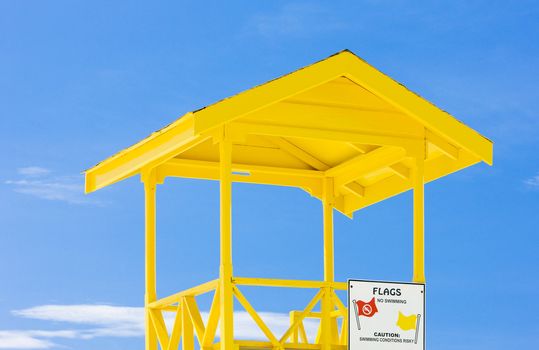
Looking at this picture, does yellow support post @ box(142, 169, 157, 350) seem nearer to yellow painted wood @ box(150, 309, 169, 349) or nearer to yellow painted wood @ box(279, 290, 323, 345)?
yellow painted wood @ box(150, 309, 169, 349)

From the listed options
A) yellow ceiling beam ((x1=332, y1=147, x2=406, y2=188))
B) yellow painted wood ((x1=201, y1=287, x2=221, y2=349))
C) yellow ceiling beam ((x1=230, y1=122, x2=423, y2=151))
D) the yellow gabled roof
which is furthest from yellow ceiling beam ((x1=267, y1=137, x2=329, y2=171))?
yellow painted wood ((x1=201, y1=287, x2=221, y2=349))

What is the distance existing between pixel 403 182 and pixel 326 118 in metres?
2.74

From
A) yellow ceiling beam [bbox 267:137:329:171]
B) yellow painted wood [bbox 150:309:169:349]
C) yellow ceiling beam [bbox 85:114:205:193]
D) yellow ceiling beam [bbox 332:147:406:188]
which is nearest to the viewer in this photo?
yellow ceiling beam [bbox 85:114:205:193]

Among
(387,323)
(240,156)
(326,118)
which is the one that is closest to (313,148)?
(240,156)

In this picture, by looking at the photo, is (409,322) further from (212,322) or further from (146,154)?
(146,154)

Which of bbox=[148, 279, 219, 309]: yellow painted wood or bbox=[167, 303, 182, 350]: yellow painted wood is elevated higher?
bbox=[148, 279, 219, 309]: yellow painted wood

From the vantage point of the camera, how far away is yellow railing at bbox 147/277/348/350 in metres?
16.1

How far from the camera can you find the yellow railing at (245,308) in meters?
16.1

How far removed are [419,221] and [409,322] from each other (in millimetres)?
1468

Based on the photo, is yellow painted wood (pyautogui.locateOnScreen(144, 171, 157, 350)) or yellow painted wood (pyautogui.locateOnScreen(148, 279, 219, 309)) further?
yellow painted wood (pyautogui.locateOnScreen(144, 171, 157, 350))

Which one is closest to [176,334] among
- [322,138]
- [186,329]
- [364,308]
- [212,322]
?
[186,329]

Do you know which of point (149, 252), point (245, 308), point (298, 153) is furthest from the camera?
point (298, 153)

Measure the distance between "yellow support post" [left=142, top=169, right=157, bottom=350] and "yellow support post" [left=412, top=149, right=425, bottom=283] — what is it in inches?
156

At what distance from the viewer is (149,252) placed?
1908 cm
